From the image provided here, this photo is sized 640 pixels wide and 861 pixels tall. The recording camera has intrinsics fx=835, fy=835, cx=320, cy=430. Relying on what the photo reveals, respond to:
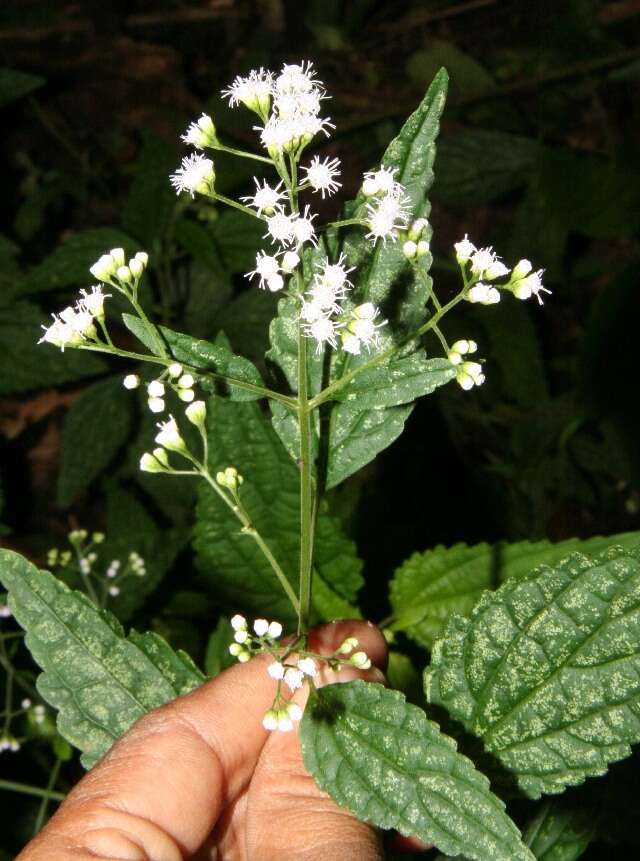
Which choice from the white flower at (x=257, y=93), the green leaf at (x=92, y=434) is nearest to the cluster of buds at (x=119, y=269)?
the white flower at (x=257, y=93)

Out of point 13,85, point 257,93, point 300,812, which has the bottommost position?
point 300,812

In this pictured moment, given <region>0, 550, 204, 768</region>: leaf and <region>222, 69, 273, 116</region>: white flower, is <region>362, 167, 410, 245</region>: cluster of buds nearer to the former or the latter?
<region>222, 69, 273, 116</region>: white flower

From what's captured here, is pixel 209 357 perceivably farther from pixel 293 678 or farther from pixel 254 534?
pixel 293 678

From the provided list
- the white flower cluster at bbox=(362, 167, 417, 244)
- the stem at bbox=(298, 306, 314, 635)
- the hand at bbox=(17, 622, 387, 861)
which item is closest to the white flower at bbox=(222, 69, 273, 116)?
the white flower cluster at bbox=(362, 167, 417, 244)

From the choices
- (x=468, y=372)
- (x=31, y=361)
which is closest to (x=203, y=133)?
(x=468, y=372)

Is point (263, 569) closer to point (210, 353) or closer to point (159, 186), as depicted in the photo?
point (210, 353)
